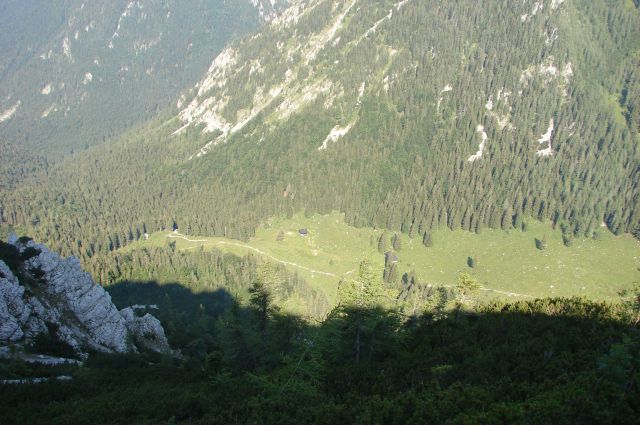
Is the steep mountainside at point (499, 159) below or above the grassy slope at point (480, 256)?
above

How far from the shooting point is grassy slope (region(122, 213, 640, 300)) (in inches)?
4614

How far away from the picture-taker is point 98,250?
564 ft

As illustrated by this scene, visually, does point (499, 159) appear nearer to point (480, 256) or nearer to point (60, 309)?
point (480, 256)

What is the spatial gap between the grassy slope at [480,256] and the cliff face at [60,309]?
230 feet

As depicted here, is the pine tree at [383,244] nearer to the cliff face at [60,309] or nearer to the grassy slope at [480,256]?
Result: the grassy slope at [480,256]

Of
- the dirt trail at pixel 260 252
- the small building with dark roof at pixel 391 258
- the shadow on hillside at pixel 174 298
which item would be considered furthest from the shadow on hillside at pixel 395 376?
the small building with dark roof at pixel 391 258

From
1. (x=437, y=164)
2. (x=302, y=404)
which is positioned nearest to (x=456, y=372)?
(x=302, y=404)

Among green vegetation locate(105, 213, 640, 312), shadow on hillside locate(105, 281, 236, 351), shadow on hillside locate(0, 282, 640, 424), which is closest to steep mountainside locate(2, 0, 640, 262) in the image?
green vegetation locate(105, 213, 640, 312)

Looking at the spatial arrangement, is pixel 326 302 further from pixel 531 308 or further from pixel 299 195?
pixel 531 308

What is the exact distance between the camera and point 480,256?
135 metres

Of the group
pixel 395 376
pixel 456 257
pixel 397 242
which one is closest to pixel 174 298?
pixel 397 242

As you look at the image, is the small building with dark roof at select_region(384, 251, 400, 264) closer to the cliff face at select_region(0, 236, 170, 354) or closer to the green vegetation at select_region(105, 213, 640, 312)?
the green vegetation at select_region(105, 213, 640, 312)

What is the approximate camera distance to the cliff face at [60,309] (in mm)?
50156

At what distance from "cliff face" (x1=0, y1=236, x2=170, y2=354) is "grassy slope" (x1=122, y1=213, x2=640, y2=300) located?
230 feet
